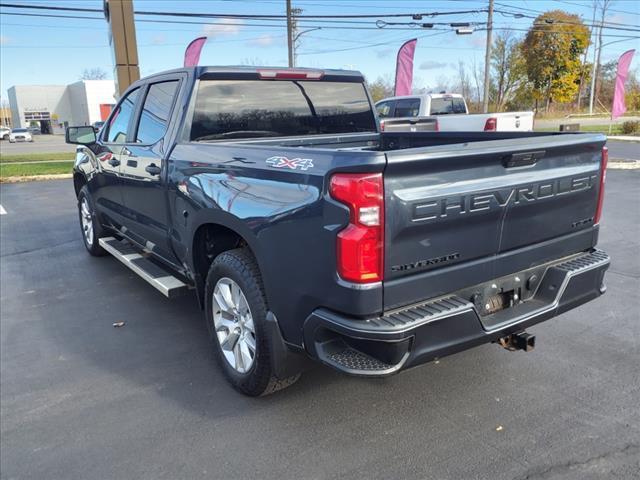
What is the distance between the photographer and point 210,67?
3852 mm

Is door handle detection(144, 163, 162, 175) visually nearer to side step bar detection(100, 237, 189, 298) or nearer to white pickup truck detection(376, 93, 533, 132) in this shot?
side step bar detection(100, 237, 189, 298)

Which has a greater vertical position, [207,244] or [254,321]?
[207,244]

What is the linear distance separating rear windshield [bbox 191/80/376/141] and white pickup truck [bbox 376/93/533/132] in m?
6.09

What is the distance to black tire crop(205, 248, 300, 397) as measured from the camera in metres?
2.87

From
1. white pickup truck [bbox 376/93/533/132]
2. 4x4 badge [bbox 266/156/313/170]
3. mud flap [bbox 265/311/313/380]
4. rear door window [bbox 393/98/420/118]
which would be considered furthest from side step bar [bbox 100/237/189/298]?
rear door window [bbox 393/98/420/118]

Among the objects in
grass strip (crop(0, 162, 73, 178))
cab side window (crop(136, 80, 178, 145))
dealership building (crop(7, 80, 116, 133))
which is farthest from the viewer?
dealership building (crop(7, 80, 116, 133))

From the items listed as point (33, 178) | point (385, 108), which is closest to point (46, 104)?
point (33, 178)

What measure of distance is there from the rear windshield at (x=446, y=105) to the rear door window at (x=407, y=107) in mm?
445

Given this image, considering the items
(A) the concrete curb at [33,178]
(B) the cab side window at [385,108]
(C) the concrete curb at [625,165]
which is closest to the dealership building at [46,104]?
(A) the concrete curb at [33,178]

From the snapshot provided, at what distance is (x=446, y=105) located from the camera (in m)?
14.4

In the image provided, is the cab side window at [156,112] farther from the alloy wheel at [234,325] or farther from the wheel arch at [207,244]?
the alloy wheel at [234,325]

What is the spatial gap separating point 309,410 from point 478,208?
1496 mm

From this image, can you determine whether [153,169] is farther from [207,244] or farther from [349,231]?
[349,231]

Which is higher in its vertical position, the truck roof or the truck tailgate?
the truck roof
